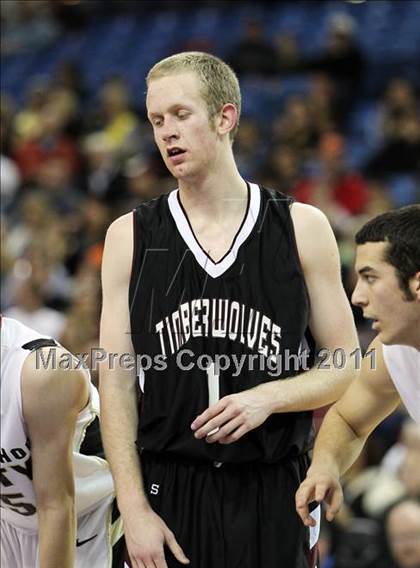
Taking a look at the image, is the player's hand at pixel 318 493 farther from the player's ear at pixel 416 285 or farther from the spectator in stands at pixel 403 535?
the spectator in stands at pixel 403 535

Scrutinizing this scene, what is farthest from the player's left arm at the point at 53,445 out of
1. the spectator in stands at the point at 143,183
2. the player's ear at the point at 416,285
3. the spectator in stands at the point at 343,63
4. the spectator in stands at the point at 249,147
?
the spectator in stands at the point at 343,63

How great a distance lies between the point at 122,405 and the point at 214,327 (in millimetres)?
393

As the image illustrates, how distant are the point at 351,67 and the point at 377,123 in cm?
78

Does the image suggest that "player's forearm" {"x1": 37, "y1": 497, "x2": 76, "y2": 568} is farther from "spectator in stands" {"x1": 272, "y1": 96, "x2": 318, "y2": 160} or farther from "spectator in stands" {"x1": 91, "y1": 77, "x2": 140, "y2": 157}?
"spectator in stands" {"x1": 91, "y1": 77, "x2": 140, "y2": 157}

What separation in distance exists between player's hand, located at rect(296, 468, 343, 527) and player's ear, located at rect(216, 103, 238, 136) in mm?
1125

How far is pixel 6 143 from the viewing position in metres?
12.1

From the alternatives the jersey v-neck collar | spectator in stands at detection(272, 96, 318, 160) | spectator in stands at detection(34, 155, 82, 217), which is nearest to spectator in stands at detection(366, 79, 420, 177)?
spectator in stands at detection(272, 96, 318, 160)

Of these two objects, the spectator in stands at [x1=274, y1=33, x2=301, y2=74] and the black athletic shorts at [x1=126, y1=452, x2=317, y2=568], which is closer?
the black athletic shorts at [x1=126, y1=452, x2=317, y2=568]

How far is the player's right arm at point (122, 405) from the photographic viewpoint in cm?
334

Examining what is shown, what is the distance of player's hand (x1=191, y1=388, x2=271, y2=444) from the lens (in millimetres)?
3260

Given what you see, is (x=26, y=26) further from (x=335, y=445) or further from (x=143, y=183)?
(x=335, y=445)

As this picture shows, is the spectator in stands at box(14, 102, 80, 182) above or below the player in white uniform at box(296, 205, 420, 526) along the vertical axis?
above

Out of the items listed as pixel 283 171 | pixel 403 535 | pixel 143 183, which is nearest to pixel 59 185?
pixel 143 183

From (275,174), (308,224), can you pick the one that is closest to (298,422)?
(308,224)
